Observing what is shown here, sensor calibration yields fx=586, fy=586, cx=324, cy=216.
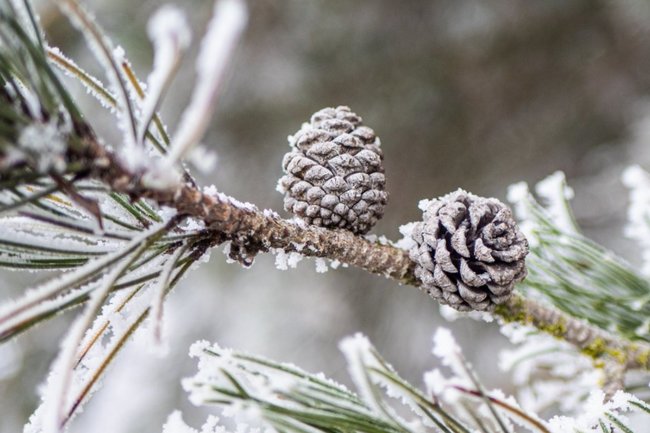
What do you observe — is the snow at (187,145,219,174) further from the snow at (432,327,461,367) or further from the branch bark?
the snow at (432,327,461,367)

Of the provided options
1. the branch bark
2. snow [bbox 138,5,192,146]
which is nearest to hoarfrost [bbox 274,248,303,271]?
the branch bark

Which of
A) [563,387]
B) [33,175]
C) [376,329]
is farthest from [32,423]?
[376,329]

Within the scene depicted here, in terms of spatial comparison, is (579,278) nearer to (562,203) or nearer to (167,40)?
(562,203)

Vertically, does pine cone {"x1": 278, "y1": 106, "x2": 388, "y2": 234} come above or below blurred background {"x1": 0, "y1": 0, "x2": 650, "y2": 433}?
below

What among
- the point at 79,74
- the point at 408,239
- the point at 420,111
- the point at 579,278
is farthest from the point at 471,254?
the point at 420,111

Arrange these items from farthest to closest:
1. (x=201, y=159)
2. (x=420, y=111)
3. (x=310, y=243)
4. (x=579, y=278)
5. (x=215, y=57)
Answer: (x=420, y=111), (x=579, y=278), (x=310, y=243), (x=201, y=159), (x=215, y=57)

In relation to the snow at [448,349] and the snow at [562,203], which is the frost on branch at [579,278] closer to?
the snow at [562,203]

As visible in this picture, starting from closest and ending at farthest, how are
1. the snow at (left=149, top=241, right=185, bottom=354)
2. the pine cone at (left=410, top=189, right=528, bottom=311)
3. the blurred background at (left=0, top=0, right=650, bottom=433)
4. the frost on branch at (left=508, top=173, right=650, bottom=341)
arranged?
1. the snow at (left=149, top=241, right=185, bottom=354)
2. the pine cone at (left=410, top=189, right=528, bottom=311)
3. the frost on branch at (left=508, top=173, right=650, bottom=341)
4. the blurred background at (left=0, top=0, right=650, bottom=433)
